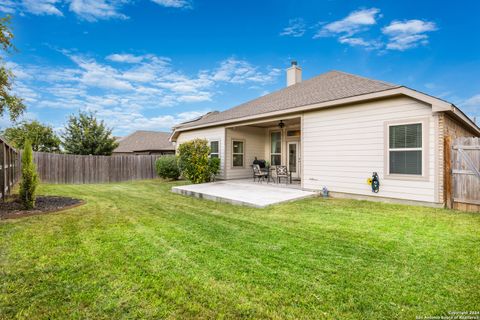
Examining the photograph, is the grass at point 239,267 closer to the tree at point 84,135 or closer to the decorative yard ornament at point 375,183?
the decorative yard ornament at point 375,183

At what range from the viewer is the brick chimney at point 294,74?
13.6 m

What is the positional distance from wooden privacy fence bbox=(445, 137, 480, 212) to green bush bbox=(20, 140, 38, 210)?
33.6 feet

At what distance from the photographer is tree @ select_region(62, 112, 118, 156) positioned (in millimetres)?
17766

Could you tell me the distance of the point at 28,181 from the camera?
223 inches

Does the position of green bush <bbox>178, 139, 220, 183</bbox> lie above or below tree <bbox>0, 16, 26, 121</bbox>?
below

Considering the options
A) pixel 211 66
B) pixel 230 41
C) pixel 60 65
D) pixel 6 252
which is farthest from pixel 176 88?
pixel 6 252

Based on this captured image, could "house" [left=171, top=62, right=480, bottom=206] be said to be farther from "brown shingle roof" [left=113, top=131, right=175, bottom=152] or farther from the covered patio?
"brown shingle roof" [left=113, top=131, right=175, bottom=152]

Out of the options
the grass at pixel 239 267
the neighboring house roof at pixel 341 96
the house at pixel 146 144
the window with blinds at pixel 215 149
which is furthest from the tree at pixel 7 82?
the house at pixel 146 144

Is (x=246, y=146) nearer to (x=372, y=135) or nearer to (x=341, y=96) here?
(x=341, y=96)

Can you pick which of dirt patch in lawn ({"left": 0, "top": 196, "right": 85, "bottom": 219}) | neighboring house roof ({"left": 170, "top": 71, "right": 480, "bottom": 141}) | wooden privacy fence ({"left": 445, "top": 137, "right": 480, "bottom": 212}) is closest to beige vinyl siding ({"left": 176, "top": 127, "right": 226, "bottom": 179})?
neighboring house roof ({"left": 170, "top": 71, "right": 480, "bottom": 141})

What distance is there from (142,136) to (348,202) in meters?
29.9

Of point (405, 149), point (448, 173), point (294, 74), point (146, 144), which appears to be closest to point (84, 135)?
point (146, 144)

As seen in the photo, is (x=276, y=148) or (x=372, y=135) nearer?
(x=372, y=135)

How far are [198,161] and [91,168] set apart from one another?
299 inches
